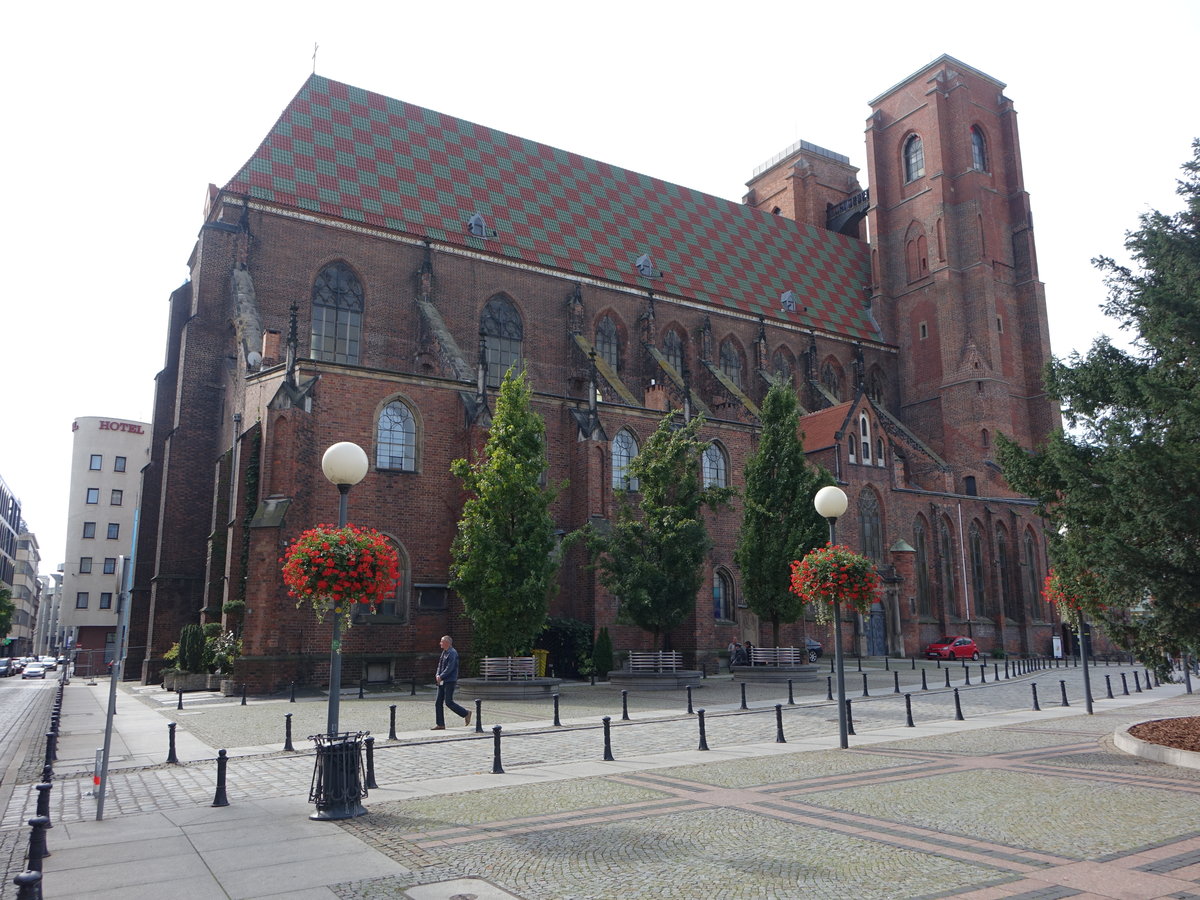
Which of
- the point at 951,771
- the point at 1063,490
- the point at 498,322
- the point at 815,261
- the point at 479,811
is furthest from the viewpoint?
the point at 815,261

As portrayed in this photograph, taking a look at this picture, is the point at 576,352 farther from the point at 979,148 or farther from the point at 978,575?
the point at 979,148

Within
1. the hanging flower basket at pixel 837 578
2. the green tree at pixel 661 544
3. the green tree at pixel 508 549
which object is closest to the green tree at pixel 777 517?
the green tree at pixel 661 544

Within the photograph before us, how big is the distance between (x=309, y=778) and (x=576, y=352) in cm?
2682

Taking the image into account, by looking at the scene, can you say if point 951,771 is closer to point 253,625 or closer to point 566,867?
point 566,867

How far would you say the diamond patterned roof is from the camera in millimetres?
33062

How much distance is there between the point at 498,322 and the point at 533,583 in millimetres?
15646

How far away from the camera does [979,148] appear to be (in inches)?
2002

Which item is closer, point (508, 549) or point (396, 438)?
point (508, 549)

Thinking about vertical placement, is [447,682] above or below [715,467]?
below

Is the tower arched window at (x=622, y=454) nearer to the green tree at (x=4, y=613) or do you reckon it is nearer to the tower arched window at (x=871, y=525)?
the tower arched window at (x=871, y=525)

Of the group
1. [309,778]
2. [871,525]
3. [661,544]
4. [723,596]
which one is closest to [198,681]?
[661,544]

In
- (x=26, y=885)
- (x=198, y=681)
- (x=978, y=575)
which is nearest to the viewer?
(x=26, y=885)

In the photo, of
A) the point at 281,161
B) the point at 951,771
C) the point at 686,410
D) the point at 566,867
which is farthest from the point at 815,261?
the point at 566,867

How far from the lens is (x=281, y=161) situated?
3200 centimetres
